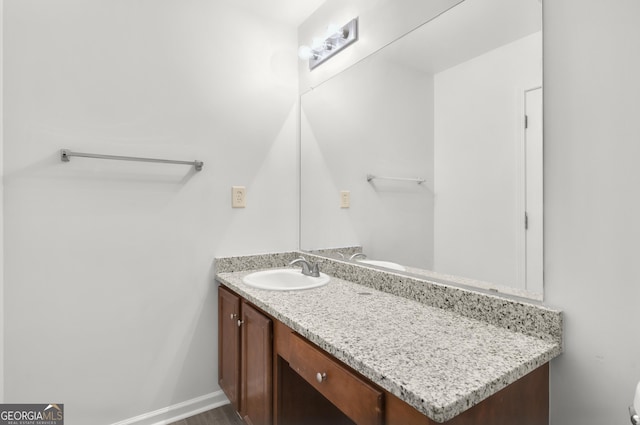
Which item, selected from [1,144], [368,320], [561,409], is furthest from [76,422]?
[561,409]

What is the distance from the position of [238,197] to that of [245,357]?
894mm

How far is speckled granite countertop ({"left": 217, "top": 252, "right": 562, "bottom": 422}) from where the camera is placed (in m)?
0.71

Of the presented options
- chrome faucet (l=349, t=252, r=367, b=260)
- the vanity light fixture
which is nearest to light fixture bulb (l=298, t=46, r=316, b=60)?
the vanity light fixture

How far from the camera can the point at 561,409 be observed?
3.06 feet

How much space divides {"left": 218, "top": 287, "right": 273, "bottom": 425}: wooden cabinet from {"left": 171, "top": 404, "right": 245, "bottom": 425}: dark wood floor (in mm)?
157

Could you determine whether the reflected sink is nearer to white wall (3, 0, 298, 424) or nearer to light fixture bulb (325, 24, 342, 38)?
white wall (3, 0, 298, 424)

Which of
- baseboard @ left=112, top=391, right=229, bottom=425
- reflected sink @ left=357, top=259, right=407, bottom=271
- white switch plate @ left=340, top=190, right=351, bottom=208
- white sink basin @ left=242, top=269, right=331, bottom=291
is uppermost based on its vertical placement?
white switch plate @ left=340, top=190, right=351, bottom=208

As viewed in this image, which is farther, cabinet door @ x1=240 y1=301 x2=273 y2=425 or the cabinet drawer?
cabinet door @ x1=240 y1=301 x2=273 y2=425

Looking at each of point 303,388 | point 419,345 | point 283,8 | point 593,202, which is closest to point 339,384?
point 419,345

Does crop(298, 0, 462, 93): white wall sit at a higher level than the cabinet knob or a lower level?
higher

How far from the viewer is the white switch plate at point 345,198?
6.12ft

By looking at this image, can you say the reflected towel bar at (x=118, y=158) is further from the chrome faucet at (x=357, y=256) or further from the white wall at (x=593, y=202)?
the white wall at (x=593, y=202)

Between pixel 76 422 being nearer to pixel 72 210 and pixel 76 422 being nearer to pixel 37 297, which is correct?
pixel 37 297

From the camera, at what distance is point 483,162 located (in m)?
1.15
